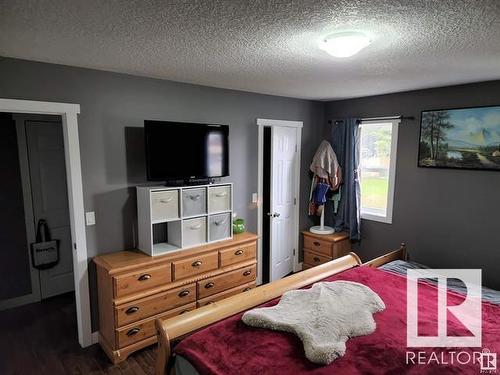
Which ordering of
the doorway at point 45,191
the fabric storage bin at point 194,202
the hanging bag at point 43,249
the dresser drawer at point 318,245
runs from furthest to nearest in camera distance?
the dresser drawer at point 318,245 < the hanging bag at point 43,249 < the doorway at point 45,191 < the fabric storage bin at point 194,202

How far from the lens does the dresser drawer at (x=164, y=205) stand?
9.27 ft

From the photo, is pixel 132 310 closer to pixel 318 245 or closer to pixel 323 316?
pixel 323 316

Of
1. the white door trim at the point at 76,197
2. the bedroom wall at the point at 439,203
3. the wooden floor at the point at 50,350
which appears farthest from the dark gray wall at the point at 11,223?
A: the bedroom wall at the point at 439,203

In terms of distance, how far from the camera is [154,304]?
2.76 metres

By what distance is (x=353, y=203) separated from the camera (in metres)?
4.23

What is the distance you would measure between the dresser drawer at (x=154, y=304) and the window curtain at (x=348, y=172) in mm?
2306

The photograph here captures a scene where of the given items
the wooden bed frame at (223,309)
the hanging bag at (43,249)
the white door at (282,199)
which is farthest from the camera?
the white door at (282,199)

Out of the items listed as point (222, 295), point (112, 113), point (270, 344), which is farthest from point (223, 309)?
point (112, 113)

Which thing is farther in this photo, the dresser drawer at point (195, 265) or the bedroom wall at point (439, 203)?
the bedroom wall at point (439, 203)

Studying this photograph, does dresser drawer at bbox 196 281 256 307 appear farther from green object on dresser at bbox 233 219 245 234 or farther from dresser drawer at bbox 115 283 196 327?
green object on dresser at bbox 233 219 245 234

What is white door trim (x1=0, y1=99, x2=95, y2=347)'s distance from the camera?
2.53m

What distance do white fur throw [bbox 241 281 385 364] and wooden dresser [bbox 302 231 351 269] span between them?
1.83 meters

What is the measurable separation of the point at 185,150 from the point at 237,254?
3.90ft

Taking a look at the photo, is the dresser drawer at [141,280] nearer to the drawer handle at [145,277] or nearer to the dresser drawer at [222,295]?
the drawer handle at [145,277]
